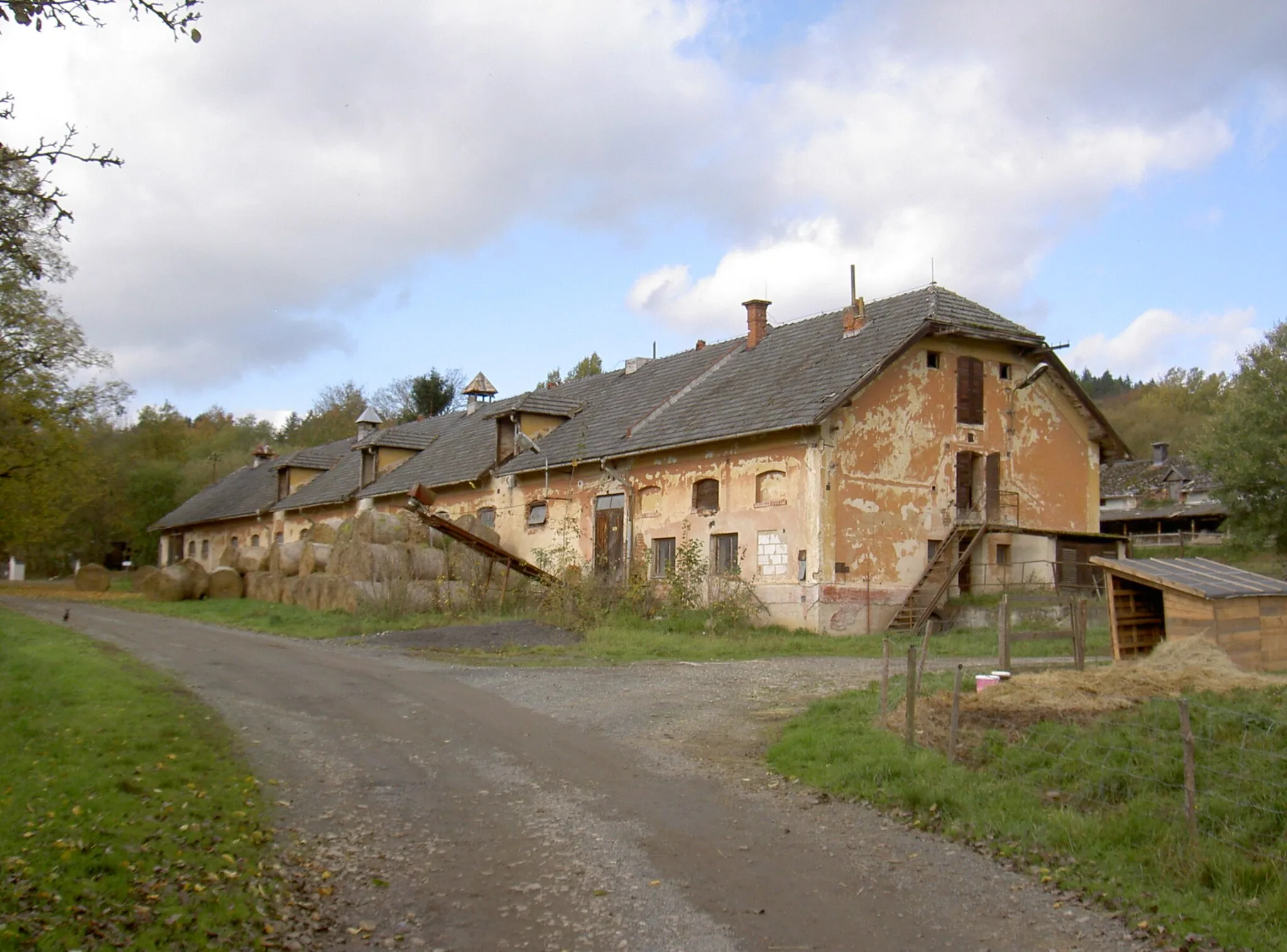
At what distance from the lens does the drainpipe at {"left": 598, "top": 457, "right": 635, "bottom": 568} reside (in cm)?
2716

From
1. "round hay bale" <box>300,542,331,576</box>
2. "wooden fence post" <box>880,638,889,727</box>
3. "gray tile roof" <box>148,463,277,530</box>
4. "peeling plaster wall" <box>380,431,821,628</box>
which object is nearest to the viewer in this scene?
"wooden fence post" <box>880,638,889,727</box>

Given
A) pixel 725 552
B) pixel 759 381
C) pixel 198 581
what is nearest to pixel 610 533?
pixel 725 552

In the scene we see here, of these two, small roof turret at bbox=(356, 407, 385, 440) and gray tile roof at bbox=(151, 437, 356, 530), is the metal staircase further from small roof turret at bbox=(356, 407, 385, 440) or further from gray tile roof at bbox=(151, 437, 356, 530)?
small roof turret at bbox=(356, 407, 385, 440)

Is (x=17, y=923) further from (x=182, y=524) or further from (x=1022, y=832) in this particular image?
(x=182, y=524)

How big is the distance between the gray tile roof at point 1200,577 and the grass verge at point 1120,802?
2.88 meters

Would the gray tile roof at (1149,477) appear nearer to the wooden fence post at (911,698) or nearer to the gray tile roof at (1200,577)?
the gray tile roof at (1200,577)

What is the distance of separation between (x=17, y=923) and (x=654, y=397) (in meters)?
25.7

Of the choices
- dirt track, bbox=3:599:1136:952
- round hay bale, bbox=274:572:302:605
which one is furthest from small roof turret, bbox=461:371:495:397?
dirt track, bbox=3:599:1136:952

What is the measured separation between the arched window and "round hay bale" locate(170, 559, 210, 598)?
16.0 metres

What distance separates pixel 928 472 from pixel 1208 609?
11.5 m

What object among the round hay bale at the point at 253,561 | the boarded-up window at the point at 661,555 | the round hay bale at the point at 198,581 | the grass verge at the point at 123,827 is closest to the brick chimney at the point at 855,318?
the boarded-up window at the point at 661,555

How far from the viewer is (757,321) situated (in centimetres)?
3078

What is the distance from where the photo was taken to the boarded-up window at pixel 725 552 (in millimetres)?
24688

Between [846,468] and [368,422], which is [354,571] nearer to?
[846,468]
